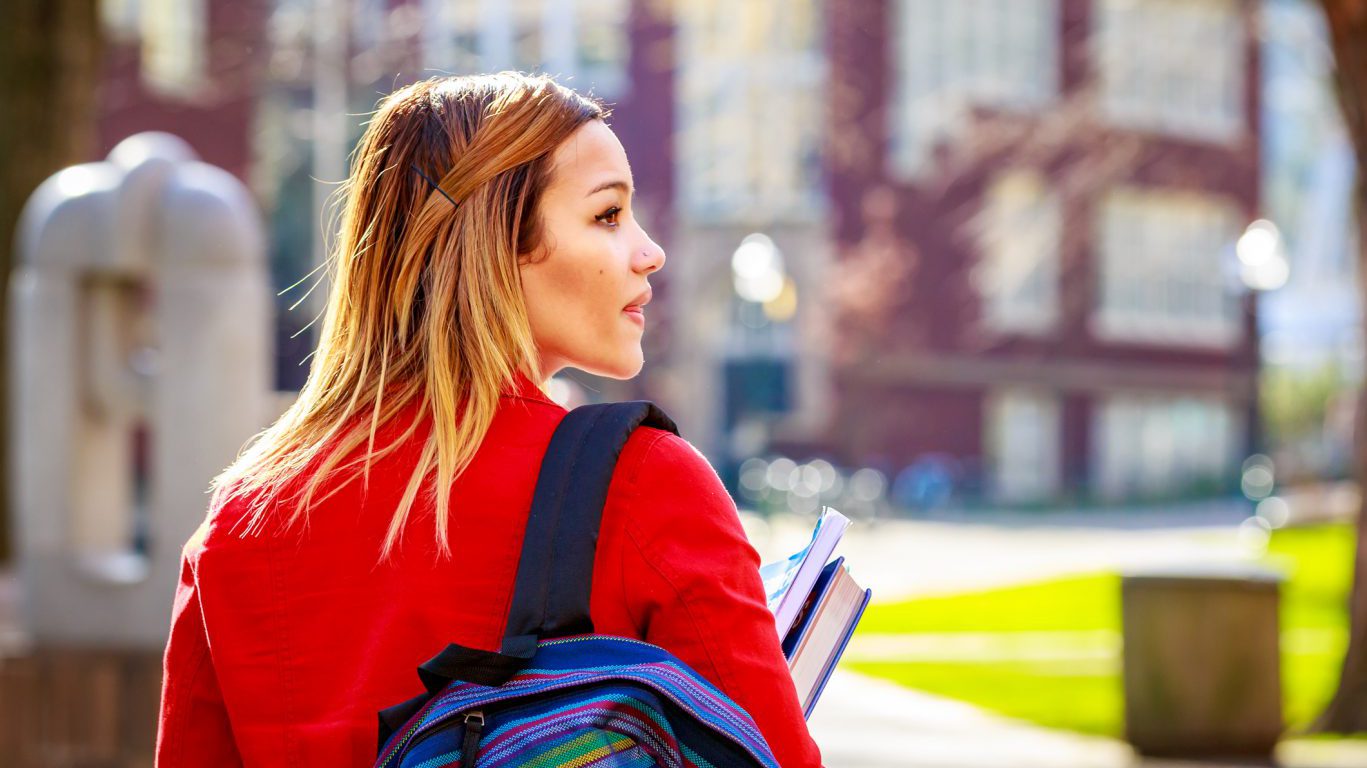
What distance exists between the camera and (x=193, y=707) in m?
1.88

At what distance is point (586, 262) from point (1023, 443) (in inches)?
1461

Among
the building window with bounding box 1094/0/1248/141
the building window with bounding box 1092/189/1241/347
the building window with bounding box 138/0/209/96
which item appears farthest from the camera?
the building window with bounding box 1092/189/1241/347

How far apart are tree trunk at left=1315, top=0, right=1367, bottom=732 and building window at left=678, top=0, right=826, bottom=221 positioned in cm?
2197

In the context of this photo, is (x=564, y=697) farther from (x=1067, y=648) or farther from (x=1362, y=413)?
(x=1067, y=648)

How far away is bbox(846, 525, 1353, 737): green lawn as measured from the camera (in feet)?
31.7

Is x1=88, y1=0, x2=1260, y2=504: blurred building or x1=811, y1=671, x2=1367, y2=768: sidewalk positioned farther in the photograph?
x1=88, y1=0, x2=1260, y2=504: blurred building

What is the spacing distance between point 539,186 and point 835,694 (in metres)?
8.26

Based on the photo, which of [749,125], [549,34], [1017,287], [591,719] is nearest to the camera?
[591,719]

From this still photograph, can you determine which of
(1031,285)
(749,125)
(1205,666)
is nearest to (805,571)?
(1205,666)

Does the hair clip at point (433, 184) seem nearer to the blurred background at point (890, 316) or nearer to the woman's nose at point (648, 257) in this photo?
the woman's nose at point (648, 257)

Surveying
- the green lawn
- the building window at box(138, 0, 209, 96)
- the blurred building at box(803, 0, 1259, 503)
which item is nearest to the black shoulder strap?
the green lawn

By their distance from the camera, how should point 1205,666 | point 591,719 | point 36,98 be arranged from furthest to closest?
point 36,98
point 1205,666
point 591,719

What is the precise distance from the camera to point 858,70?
3512cm

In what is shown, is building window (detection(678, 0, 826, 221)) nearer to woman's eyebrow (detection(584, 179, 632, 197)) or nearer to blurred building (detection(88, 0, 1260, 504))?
blurred building (detection(88, 0, 1260, 504))
